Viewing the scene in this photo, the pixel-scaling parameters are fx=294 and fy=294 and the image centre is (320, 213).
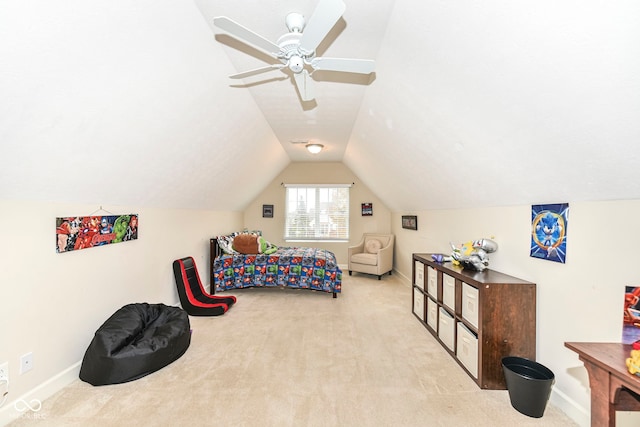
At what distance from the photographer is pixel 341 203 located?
7402mm

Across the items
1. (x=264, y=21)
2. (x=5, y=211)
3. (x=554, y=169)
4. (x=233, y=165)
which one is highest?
(x=264, y=21)

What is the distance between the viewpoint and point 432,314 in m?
3.36

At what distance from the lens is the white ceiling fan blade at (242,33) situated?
62.2 inches

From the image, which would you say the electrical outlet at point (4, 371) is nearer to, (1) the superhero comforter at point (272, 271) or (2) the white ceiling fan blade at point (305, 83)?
(2) the white ceiling fan blade at point (305, 83)

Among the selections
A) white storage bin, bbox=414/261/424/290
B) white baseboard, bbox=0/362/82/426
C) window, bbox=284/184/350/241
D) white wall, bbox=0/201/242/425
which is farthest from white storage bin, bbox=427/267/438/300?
window, bbox=284/184/350/241

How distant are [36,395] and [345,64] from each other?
10.4 ft

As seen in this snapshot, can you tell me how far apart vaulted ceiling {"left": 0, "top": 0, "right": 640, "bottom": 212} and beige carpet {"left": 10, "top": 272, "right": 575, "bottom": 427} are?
1.54 metres

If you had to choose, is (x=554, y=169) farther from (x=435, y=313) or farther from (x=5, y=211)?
(x=5, y=211)

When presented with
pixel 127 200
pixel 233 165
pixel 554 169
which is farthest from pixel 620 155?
pixel 233 165

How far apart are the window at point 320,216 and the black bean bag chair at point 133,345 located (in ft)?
14.8

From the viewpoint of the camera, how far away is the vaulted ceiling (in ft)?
4.35

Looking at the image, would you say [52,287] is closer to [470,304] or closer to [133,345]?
[133,345]

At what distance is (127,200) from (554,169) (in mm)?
3649

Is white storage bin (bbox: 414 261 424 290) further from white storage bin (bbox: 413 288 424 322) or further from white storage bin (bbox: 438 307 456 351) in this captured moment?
white storage bin (bbox: 438 307 456 351)
